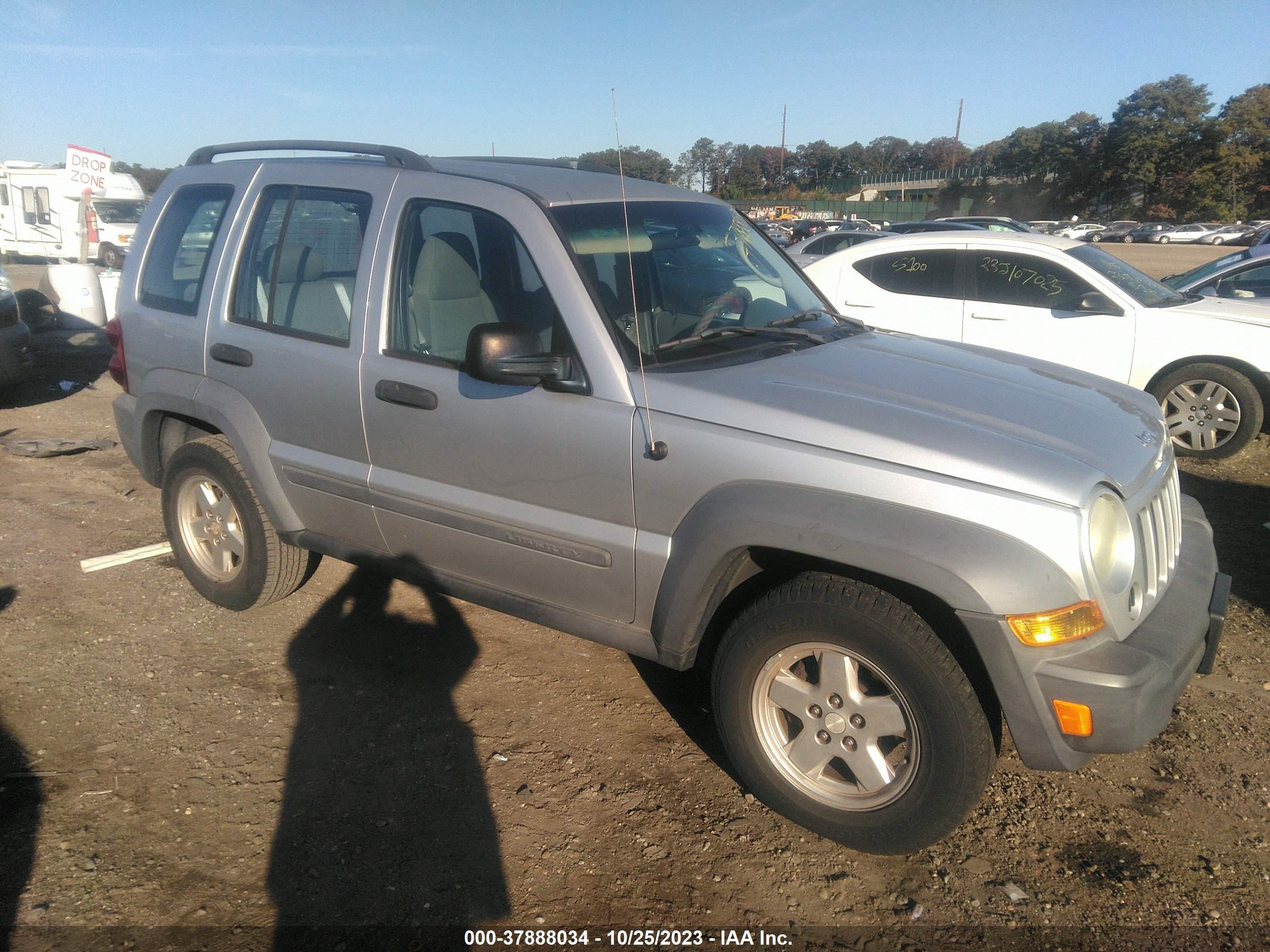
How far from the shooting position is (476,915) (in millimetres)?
2506

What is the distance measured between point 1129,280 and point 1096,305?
0.77m

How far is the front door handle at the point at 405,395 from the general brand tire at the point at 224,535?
1.02 meters

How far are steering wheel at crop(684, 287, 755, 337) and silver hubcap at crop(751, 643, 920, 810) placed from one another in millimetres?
1207

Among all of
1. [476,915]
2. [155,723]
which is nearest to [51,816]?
[155,723]

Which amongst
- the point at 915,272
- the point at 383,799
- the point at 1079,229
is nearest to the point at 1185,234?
the point at 1079,229

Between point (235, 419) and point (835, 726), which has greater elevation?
point (235, 419)

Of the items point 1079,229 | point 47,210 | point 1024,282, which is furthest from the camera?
point 1079,229

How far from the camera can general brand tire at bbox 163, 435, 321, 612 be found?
393cm

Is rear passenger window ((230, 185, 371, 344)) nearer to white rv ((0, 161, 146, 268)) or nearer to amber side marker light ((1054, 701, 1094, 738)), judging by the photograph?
amber side marker light ((1054, 701, 1094, 738))

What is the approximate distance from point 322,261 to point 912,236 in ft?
18.4

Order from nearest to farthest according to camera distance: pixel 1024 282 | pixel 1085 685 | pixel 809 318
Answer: pixel 1085 685 → pixel 809 318 → pixel 1024 282

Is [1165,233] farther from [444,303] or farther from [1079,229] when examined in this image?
[444,303]

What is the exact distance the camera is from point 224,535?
416 cm

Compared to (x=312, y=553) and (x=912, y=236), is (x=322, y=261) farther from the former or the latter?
(x=912, y=236)
